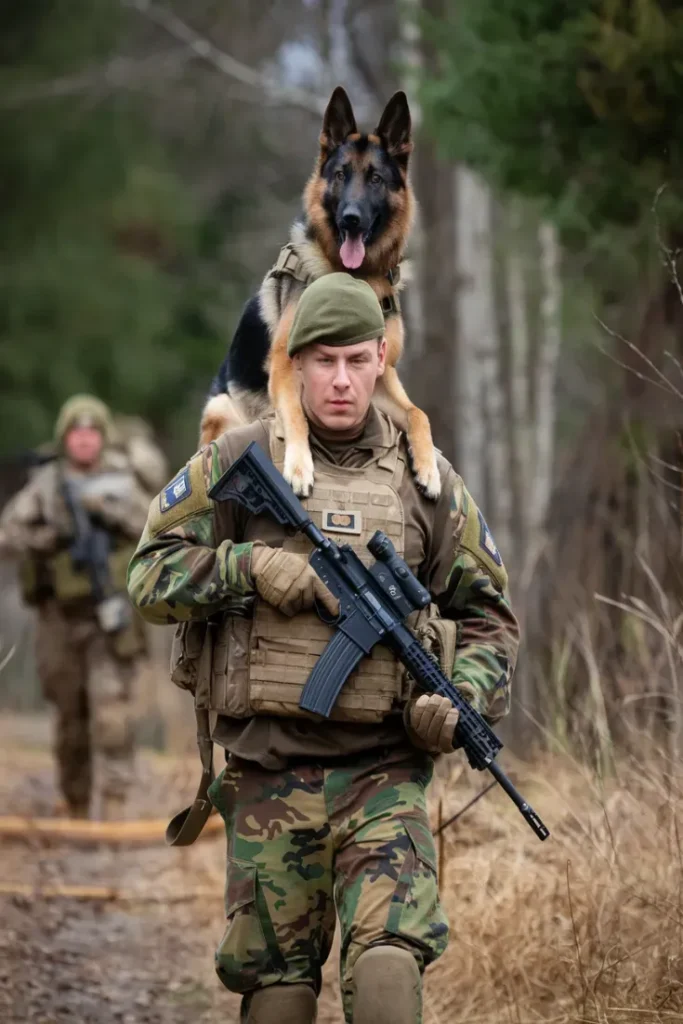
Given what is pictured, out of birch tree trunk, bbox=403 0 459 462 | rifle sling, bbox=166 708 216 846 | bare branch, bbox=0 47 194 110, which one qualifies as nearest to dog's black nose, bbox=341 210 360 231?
rifle sling, bbox=166 708 216 846

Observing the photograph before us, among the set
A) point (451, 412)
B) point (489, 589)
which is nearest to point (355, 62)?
point (451, 412)

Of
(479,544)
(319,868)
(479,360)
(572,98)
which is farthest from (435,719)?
(479,360)

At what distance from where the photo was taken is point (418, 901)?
3.77 m

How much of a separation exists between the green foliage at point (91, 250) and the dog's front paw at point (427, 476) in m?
17.6

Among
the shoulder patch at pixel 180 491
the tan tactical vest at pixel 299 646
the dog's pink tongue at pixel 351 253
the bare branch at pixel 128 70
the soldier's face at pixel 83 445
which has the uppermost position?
the bare branch at pixel 128 70

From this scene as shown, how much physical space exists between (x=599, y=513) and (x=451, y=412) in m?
5.17

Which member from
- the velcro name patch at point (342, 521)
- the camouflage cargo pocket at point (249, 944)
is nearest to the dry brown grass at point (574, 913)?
the camouflage cargo pocket at point (249, 944)

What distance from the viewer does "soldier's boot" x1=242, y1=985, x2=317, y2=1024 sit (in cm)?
378

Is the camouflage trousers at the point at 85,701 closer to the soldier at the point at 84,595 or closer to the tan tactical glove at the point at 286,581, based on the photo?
the soldier at the point at 84,595

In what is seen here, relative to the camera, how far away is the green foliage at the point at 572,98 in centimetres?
658

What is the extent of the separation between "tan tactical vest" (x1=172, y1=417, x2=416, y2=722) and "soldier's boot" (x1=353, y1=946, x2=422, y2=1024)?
0.57 metres

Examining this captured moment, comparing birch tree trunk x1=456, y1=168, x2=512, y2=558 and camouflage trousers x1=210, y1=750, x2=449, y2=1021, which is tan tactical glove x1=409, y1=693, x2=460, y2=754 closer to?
camouflage trousers x1=210, y1=750, x2=449, y2=1021

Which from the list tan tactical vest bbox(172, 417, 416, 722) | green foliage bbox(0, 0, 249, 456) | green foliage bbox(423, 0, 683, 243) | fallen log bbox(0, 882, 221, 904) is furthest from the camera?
green foliage bbox(0, 0, 249, 456)

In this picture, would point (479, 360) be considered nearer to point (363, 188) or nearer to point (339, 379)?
point (363, 188)
